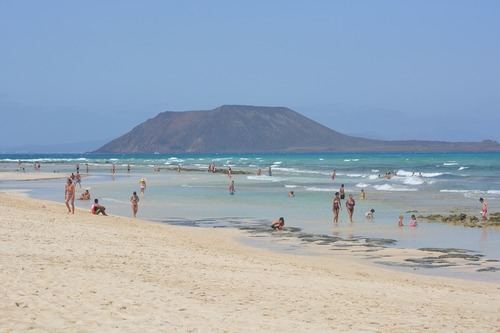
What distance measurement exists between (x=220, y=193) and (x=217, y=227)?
18.3 metres

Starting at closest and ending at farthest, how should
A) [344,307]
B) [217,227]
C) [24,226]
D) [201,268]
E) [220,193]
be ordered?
1. [344,307]
2. [201,268]
3. [24,226]
4. [217,227]
5. [220,193]

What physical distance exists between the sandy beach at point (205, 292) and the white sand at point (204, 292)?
2cm

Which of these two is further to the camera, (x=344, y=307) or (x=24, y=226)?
(x=24, y=226)

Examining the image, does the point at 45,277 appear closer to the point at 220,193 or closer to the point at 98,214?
the point at 98,214

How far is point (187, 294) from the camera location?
10.2 meters

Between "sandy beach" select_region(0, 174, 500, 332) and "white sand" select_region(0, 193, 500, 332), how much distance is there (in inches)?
0.7

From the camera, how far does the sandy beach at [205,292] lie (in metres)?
8.38

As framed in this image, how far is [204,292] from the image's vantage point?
34.7 ft

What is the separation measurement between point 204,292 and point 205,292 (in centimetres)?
2

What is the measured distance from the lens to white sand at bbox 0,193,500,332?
8367 mm

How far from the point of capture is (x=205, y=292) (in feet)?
34.7

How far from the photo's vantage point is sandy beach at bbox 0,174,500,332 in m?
8.38

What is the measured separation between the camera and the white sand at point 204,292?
8367mm

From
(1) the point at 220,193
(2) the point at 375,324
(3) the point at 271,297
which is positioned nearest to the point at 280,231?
(3) the point at 271,297
